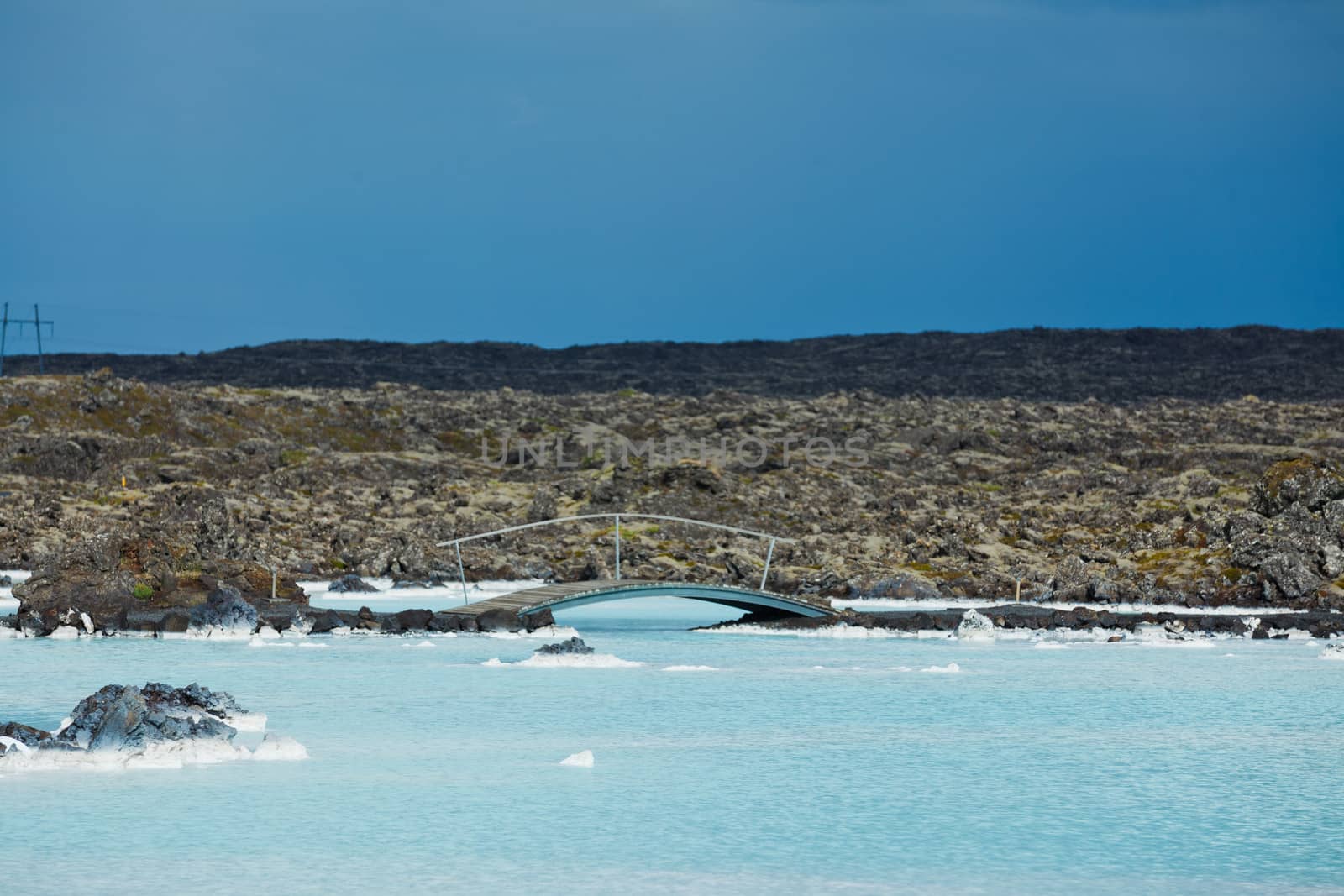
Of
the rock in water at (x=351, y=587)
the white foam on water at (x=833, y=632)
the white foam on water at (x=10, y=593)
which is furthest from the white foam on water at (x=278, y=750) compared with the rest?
the rock in water at (x=351, y=587)

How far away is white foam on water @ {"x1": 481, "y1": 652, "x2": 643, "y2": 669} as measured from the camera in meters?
21.2

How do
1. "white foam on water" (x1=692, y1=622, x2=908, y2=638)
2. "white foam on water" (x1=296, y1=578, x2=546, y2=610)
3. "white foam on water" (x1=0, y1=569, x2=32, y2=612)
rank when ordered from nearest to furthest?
"white foam on water" (x1=692, y1=622, x2=908, y2=638) → "white foam on water" (x1=0, y1=569, x2=32, y2=612) → "white foam on water" (x1=296, y1=578, x2=546, y2=610)

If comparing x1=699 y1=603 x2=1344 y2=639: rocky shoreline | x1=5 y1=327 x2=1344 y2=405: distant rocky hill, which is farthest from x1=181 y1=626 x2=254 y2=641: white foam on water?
x1=5 y1=327 x2=1344 y2=405: distant rocky hill

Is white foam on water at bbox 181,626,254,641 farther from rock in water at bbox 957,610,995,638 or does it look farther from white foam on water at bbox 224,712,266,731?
rock in water at bbox 957,610,995,638

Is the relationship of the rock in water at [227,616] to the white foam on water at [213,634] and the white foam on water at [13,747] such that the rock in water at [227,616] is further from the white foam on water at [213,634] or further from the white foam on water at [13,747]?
the white foam on water at [13,747]

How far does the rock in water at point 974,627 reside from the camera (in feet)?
89.4

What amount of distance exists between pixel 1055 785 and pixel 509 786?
4299 mm

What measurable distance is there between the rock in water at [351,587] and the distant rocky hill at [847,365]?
61720mm

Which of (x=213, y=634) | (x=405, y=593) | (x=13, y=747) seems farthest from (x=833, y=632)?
(x=13, y=747)

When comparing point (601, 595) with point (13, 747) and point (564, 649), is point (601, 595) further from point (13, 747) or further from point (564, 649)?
point (13, 747)

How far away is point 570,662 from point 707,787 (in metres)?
9.55

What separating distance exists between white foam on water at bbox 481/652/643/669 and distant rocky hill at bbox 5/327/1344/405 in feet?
255

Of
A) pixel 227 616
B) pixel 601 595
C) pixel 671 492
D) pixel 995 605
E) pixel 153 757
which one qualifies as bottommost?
pixel 995 605

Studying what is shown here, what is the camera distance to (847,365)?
11688cm
